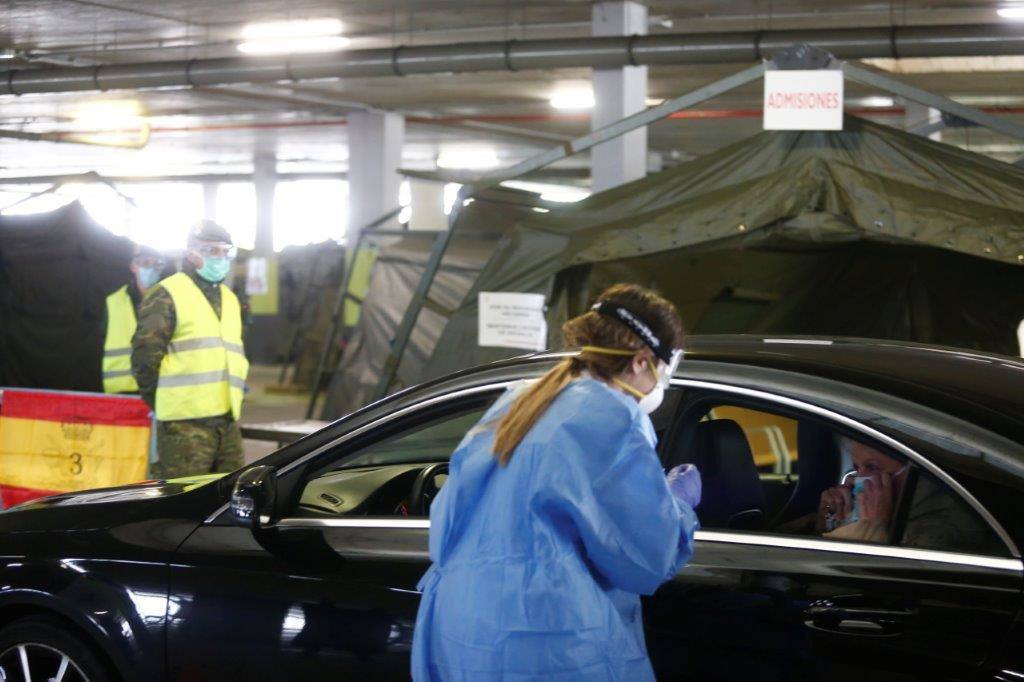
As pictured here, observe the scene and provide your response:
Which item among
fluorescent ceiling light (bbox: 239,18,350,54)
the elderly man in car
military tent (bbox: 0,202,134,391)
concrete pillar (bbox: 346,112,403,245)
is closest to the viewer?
the elderly man in car

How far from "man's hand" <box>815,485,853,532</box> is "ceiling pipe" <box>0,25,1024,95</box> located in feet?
23.2

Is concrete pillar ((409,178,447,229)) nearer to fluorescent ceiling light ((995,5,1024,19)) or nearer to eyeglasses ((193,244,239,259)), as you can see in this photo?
fluorescent ceiling light ((995,5,1024,19))

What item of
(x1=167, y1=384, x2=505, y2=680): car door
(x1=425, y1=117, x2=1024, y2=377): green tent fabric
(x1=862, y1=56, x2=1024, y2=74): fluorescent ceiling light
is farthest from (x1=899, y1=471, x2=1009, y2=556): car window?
(x1=862, y1=56, x2=1024, y2=74): fluorescent ceiling light

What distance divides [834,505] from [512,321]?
14.8 feet

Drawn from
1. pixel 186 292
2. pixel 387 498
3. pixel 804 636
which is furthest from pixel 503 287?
pixel 804 636

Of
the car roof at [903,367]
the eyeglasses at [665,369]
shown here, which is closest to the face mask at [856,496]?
the car roof at [903,367]

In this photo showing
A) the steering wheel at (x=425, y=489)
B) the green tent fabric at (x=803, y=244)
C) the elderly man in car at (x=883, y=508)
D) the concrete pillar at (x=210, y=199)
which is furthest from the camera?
the concrete pillar at (x=210, y=199)

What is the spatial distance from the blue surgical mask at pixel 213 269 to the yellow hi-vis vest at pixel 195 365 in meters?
0.08

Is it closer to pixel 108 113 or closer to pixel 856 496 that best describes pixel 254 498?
pixel 856 496

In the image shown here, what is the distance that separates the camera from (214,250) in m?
6.91

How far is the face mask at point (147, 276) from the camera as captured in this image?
9906 mm

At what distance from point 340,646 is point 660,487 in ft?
4.06

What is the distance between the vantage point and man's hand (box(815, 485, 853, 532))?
11.5ft

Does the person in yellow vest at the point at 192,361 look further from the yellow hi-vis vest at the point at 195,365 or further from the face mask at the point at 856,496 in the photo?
A: the face mask at the point at 856,496
